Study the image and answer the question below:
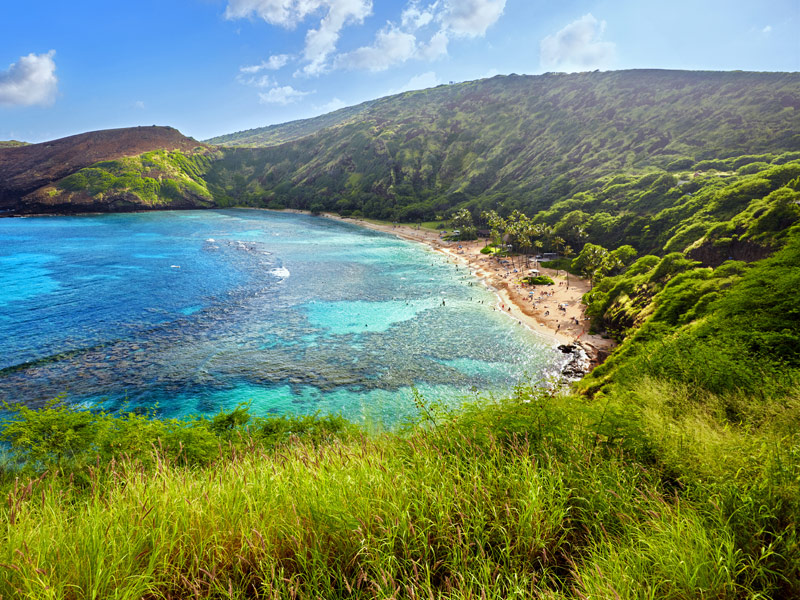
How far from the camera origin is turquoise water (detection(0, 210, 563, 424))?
123 ft

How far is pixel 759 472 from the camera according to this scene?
6.86m

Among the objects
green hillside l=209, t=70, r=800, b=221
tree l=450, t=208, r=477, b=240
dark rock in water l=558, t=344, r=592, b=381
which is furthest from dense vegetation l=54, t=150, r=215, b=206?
dark rock in water l=558, t=344, r=592, b=381

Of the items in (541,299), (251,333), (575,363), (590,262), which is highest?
(590,262)

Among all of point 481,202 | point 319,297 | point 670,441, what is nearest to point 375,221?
point 481,202

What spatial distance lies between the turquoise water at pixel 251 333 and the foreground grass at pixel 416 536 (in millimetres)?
6549

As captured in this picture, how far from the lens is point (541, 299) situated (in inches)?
2655

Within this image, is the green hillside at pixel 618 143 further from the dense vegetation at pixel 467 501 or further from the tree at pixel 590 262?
the dense vegetation at pixel 467 501

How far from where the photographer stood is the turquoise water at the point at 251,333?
37594 millimetres

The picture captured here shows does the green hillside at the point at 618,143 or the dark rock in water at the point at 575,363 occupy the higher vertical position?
the green hillside at the point at 618,143

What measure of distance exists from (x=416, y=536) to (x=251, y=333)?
168ft

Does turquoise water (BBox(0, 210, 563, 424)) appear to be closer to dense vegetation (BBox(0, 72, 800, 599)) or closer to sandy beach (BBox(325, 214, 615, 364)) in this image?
sandy beach (BBox(325, 214, 615, 364))

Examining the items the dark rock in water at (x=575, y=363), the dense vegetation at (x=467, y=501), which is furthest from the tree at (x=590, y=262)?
the dense vegetation at (x=467, y=501)

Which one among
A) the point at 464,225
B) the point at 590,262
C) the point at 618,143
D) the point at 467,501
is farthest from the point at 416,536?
the point at 618,143

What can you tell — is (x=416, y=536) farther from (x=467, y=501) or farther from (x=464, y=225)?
(x=464, y=225)
